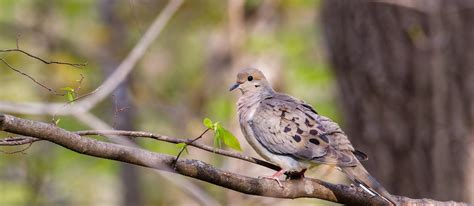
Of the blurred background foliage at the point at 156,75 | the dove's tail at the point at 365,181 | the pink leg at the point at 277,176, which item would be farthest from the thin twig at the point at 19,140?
the blurred background foliage at the point at 156,75

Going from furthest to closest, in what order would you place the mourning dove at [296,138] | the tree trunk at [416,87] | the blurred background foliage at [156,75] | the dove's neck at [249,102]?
the blurred background foliage at [156,75], the tree trunk at [416,87], the dove's neck at [249,102], the mourning dove at [296,138]

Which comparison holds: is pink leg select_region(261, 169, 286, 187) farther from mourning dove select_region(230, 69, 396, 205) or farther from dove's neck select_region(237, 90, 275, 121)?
dove's neck select_region(237, 90, 275, 121)

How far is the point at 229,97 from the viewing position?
11023mm

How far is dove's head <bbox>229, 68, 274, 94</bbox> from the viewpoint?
17.4 feet

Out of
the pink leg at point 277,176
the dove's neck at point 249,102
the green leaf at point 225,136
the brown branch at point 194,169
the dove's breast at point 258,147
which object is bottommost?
the brown branch at point 194,169

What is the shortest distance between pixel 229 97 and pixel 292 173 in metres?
6.65

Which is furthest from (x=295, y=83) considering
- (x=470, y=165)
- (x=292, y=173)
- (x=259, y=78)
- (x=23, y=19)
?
(x=292, y=173)

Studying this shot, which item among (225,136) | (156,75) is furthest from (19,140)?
(156,75)

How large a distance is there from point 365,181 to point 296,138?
1.68ft

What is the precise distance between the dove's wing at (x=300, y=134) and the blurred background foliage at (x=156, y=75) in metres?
3.37

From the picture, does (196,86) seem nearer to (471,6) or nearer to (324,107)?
(324,107)

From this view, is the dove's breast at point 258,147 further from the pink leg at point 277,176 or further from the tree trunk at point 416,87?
the tree trunk at point 416,87

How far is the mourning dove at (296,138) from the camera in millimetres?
4441

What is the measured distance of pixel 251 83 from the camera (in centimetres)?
534
